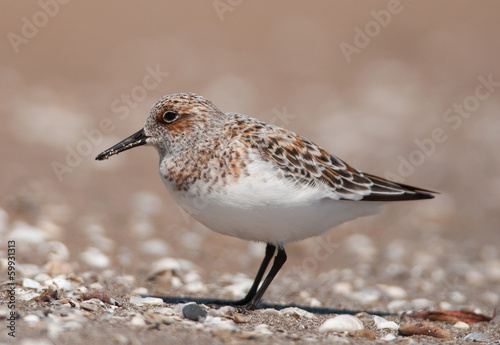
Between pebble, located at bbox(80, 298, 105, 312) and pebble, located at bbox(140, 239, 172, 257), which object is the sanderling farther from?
pebble, located at bbox(140, 239, 172, 257)

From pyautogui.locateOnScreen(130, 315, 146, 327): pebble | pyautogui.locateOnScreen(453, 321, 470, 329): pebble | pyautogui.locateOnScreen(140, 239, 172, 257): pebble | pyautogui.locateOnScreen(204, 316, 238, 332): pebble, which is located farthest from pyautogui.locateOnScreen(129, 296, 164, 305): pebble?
pyautogui.locateOnScreen(140, 239, 172, 257): pebble

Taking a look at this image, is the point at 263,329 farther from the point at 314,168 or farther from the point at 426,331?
the point at 314,168

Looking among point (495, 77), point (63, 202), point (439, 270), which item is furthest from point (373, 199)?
point (495, 77)

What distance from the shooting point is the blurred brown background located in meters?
9.46

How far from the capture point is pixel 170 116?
6.05 m

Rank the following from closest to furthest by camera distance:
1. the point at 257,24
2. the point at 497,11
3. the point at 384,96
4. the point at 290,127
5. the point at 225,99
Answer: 1. the point at 290,127
2. the point at 225,99
3. the point at 384,96
4. the point at 257,24
5. the point at 497,11

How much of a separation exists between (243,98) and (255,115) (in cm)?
101

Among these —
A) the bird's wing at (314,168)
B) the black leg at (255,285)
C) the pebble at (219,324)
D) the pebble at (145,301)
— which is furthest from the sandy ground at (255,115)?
the bird's wing at (314,168)

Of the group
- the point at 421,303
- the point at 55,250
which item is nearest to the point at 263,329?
the point at 421,303

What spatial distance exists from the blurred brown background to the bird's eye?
87.1 inches

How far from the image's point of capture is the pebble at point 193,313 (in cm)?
502

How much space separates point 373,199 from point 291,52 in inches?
440

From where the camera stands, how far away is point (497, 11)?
746 inches

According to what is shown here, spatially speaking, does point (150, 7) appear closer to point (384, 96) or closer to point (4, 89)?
point (4, 89)
